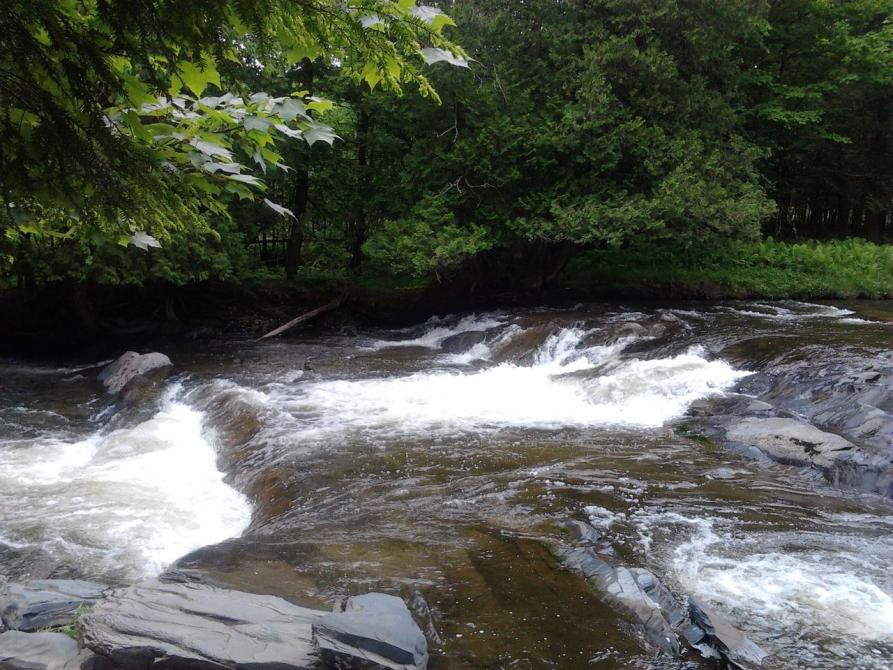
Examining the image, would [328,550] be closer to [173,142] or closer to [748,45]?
[173,142]

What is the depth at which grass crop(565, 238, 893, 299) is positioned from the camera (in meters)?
18.0

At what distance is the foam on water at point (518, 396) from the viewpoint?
9102 millimetres

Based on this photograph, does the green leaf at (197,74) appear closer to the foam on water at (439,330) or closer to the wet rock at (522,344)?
the wet rock at (522,344)

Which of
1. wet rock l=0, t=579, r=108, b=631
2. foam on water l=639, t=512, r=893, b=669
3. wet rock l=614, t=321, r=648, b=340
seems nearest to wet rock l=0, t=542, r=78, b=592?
wet rock l=0, t=579, r=108, b=631

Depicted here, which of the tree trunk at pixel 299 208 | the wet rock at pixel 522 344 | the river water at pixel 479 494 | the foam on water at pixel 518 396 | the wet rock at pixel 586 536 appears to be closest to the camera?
the river water at pixel 479 494

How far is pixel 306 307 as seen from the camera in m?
18.8

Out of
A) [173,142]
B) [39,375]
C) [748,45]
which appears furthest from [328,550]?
[748,45]

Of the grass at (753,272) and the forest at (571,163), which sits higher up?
the forest at (571,163)

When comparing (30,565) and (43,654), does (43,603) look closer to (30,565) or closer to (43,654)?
(43,654)

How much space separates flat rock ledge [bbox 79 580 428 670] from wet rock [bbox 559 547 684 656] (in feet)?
4.62

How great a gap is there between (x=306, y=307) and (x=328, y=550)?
46.6 feet

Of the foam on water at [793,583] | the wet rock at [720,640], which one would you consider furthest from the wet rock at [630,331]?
the wet rock at [720,640]

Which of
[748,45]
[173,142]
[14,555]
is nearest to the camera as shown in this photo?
[173,142]

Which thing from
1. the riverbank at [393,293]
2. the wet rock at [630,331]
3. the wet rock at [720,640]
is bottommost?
the wet rock at [720,640]
